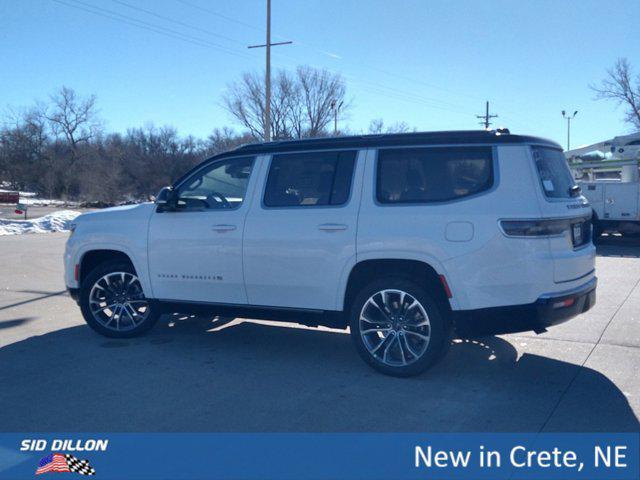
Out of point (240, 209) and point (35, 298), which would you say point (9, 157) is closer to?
point (35, 298)

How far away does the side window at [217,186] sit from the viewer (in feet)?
21.1

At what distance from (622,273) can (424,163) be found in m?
8.31

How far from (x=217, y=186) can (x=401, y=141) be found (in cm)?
202

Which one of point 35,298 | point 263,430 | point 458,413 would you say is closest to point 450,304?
point 458,413

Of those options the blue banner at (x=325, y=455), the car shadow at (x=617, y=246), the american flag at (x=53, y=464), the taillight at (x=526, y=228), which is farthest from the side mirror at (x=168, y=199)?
the car shadow at (x=617, y=246)

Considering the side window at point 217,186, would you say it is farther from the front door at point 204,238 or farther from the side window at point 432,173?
the side window at point 432,173

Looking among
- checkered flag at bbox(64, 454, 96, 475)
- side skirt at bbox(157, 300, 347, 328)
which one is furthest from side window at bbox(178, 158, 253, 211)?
checkered flag at bbox(64, 454, 96, 475)

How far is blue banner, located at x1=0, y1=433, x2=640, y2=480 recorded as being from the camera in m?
3.91

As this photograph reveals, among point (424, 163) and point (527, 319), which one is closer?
point (527, 319)

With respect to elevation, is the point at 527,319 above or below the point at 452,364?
above

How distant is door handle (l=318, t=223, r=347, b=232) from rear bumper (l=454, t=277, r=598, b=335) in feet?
4.06

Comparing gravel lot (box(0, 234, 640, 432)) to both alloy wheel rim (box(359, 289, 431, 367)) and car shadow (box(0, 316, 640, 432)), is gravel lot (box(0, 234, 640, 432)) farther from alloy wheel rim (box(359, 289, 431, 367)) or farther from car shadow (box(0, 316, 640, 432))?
alloy wheel rim (box(359, 289, 431, 367))

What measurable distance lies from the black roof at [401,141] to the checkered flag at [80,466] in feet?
11.1

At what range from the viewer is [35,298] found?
9.59 metres
